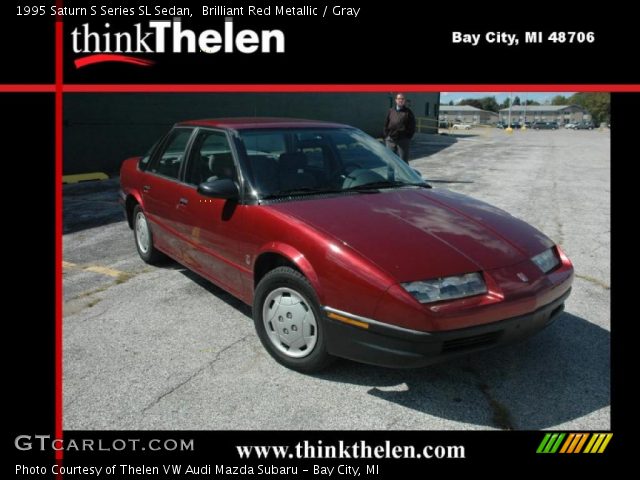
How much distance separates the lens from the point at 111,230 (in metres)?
7.05

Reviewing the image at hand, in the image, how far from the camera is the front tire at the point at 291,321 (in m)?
3.15

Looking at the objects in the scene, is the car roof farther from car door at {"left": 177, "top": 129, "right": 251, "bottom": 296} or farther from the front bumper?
the front bumper

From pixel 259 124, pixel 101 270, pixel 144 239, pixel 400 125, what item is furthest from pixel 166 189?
pixel 400 125

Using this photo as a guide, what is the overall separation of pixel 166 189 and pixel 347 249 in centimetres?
239

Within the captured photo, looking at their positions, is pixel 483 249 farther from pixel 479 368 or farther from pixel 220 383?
pixel 220 383

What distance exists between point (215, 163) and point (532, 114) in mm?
155061

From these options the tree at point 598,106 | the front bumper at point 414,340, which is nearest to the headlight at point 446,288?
the front bumper at point 414,340

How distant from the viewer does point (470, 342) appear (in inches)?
113

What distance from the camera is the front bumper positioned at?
2.79 m

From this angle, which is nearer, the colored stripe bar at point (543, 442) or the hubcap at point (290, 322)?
the colored stripe bar at point (543, 442)

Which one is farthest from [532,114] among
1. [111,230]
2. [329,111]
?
[111,230]

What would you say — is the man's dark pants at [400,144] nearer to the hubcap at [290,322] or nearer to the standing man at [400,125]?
the standing man at [400,125]

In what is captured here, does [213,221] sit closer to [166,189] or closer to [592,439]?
[166,189]

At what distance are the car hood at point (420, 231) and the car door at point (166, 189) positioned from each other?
4.94 feet
